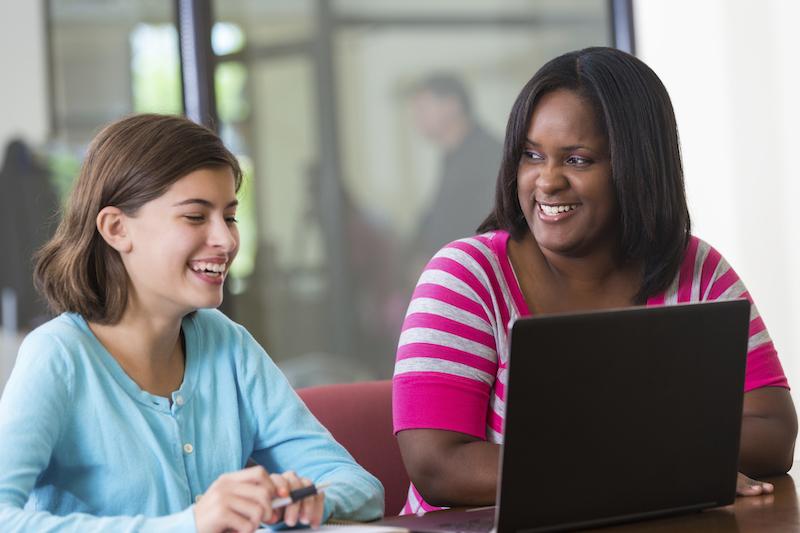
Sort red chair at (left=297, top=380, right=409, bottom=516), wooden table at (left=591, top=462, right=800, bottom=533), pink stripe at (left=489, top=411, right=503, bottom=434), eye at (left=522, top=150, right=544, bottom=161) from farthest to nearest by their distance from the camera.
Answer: red chair at (left=297, top=380, right=409, bottom=516), eye at (left=522, top=150, right=544, bottom=161), pink stripe at (left=489, top=411, right=503, bottom=434), wooden table at (left=591, top=462, right=800, bottom=533)

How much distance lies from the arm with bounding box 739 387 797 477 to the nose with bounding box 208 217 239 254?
2.58 ft

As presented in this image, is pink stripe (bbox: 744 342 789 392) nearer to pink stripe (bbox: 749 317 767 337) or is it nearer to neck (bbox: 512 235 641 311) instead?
pink stripe (bbox: 749 317 767 337)

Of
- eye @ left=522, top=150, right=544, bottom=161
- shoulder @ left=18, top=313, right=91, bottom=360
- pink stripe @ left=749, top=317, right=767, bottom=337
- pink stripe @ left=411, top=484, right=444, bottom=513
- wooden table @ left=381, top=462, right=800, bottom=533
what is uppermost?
eye @ left=522, top=150, right=544, bottom=161

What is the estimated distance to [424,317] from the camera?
167 centimetres

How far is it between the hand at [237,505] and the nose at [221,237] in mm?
417

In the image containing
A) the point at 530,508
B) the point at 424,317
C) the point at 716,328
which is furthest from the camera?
the point at 424,317

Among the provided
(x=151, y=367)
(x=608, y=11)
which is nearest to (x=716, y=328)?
(x=151, y=367)

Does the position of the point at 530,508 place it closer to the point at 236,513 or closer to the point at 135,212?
the point at 236,513

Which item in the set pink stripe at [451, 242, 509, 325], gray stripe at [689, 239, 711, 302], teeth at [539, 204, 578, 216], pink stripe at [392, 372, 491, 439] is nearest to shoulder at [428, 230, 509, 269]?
pink stripe at [451, 242, 509, 325]

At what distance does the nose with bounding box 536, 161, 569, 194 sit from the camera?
68.0 inches

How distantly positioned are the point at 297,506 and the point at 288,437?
37 cm

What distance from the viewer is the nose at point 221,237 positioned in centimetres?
153

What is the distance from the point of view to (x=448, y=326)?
1.66m

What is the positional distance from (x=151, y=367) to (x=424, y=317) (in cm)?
41
